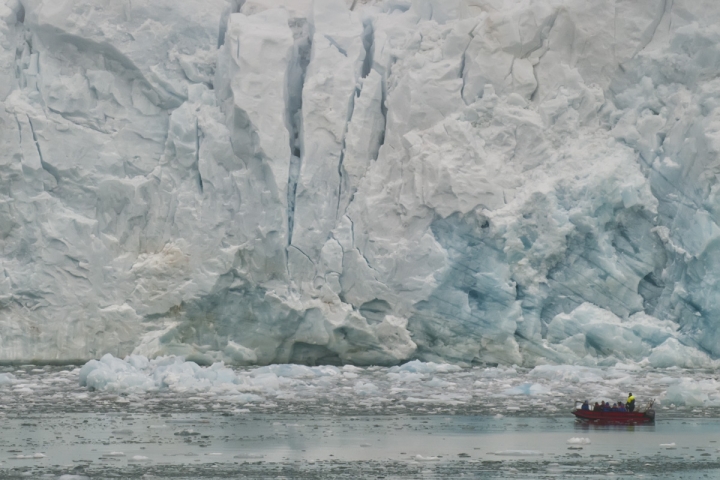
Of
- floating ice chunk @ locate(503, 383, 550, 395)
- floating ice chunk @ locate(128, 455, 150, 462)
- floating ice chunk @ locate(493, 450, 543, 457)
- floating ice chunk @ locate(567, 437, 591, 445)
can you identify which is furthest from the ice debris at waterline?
floating ice chunk @ locate(128, 455, 150, 462)

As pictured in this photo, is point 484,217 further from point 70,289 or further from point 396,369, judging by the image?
point 70,289

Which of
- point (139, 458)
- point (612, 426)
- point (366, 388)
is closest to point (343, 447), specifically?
point (139, 458)

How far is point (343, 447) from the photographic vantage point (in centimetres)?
1195

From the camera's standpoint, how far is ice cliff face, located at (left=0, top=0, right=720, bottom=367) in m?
19.5

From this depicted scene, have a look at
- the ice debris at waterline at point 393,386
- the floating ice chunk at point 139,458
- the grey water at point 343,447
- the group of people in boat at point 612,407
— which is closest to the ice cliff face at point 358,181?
the ice debris at waterline at point 393,386

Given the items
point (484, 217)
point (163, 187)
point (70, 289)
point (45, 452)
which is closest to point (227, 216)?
point (163, 187)

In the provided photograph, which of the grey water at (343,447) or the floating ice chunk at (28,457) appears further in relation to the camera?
the floating ice chunk at (28,457)

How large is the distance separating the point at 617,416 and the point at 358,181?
7.56 metres

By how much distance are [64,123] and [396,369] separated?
6.75 metres

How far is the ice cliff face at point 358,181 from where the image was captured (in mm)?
19516

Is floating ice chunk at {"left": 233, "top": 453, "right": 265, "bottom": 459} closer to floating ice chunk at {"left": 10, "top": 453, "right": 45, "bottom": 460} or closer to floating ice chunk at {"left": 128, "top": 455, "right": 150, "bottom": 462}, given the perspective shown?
floating ice chunk at {"left": 128, "top": 455, "right": 150, "bottom": 462}

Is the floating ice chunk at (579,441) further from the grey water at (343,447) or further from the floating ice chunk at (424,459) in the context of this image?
the floating ice chunk at (424,459)

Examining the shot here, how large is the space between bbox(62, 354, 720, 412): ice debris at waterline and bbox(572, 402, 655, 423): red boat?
0.60 metres

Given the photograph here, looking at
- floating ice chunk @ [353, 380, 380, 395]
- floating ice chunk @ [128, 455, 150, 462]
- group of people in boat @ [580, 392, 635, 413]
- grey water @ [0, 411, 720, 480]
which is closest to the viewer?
grey water @ [0, 411, 720, 480]
